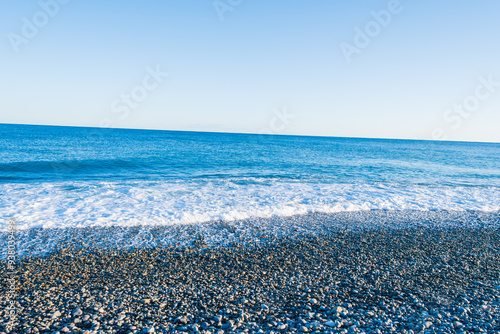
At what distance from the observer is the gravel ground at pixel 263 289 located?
502cm

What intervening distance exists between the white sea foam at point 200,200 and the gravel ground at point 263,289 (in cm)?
321

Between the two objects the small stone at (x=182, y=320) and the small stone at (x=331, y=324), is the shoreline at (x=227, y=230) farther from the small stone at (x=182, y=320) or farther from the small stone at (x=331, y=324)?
the small stone at (x=331, y=324)

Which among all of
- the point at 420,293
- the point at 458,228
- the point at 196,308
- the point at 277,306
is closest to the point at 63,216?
the point at 196,308

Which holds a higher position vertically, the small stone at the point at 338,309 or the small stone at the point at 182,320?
the small stone at the point at 338,309

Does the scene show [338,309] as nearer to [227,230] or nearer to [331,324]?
[331,324]

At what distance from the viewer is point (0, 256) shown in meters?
7.59

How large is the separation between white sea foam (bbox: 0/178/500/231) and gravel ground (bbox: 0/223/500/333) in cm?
321
